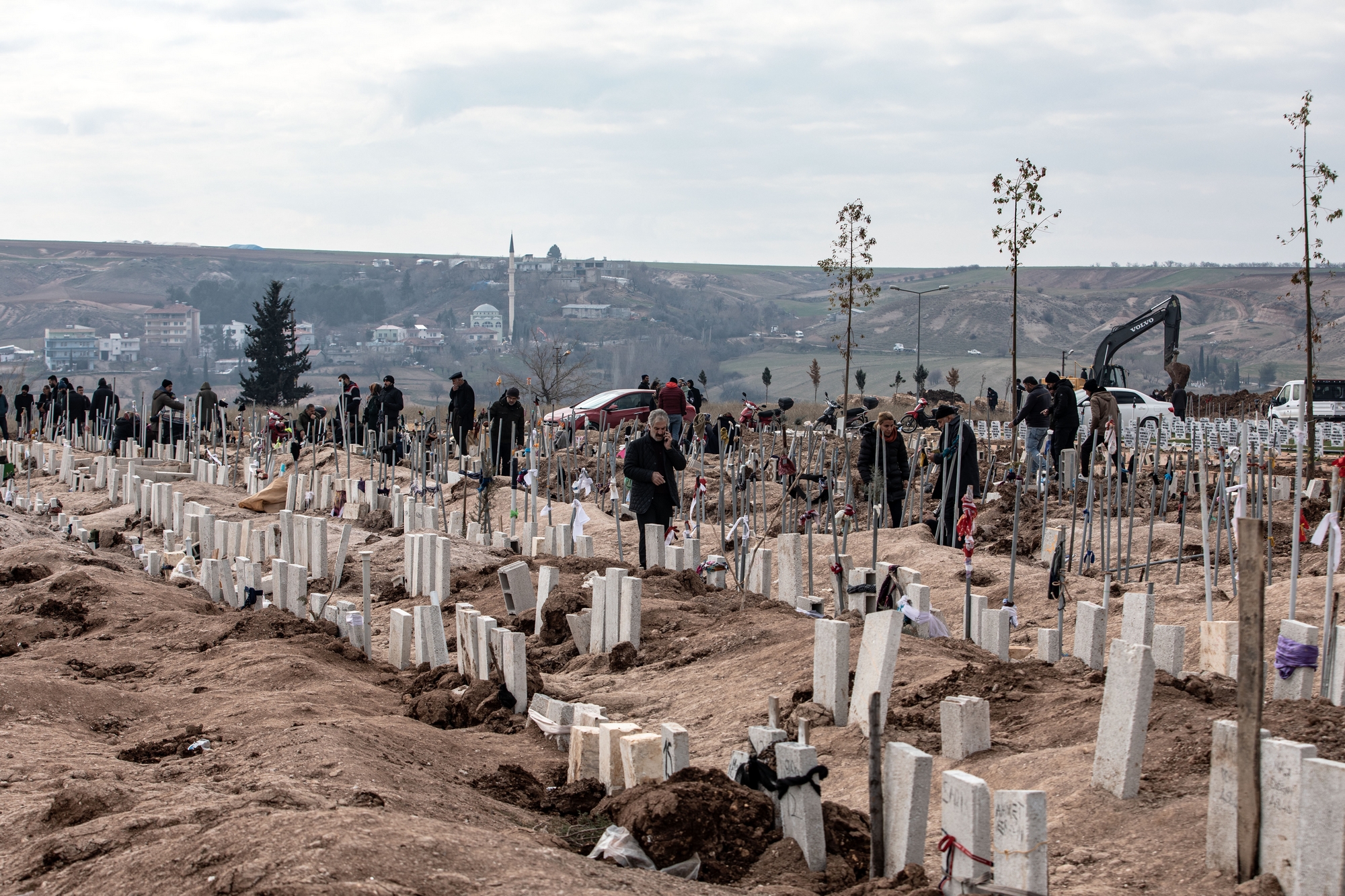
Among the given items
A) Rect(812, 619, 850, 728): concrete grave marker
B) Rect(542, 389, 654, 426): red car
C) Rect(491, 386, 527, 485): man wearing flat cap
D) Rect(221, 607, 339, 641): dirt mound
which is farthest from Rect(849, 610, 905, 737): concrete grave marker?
Rect(542, 389, 654, 426): red car

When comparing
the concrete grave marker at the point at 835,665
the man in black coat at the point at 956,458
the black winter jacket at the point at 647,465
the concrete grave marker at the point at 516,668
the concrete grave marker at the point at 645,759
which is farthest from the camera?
the man in black coat at the point at 956,458

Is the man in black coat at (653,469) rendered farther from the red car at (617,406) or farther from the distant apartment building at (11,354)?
the distant apartment building at (11,354)

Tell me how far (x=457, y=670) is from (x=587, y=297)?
193179mm

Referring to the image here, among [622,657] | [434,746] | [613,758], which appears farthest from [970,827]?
[622,657]

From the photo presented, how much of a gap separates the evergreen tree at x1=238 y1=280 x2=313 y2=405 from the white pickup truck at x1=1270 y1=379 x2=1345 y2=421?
3492cm

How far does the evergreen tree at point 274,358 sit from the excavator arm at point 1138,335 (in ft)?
99.7

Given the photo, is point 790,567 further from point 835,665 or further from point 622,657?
point 835,665

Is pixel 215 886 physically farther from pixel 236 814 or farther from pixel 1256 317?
pixel 1256 317

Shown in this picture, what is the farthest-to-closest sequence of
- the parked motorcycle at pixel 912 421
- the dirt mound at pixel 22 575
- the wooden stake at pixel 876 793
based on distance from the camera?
the parked motorcycle at pixel 912 421, the dirt mound at pixel 22 575, the wooden stake at pixel 876 793

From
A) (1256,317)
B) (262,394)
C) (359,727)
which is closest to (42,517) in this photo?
(359,727)

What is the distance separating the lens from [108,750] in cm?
520

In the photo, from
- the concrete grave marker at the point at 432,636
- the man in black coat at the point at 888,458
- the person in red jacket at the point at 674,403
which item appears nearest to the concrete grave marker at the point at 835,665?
the concrete grave marker at the point at 432,636

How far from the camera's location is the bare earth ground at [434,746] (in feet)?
11.1

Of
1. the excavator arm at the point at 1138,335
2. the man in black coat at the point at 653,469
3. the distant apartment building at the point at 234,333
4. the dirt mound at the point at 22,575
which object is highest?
the distant apartment building at the point at 234,333
